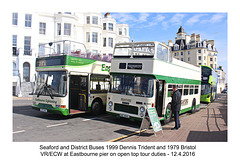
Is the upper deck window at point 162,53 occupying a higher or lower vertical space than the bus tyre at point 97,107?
higher

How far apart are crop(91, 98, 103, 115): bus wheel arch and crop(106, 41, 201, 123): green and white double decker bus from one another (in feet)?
5.61

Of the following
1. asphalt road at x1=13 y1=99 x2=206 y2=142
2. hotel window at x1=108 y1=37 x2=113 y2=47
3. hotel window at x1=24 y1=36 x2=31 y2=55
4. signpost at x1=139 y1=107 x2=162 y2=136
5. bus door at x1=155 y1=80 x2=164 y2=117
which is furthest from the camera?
hotel window at x1=108 y1=37 x2=113 y2=47

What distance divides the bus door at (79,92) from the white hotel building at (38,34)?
12.4 meters

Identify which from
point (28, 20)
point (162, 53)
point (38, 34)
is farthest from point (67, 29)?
point (162, 53)

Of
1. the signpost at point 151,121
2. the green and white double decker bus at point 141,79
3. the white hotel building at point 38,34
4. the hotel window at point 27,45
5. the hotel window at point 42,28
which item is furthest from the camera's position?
the hotel window at point 42,28

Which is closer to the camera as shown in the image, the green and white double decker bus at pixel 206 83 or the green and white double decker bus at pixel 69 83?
the green and white double decker bus at pixel 69 83

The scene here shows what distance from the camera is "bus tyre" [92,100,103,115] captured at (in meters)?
11.7

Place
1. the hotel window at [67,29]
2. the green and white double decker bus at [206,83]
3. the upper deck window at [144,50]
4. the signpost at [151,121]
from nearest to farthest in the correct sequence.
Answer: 1. the signpost at [151,121]
2. the upper deck window at [144,50]
3. the green and white double decker bus at [206,83]
4. the hotel window at [67,29]

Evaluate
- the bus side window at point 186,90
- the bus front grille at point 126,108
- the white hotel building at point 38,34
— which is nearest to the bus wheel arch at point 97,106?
the bus front grille at point 126,108

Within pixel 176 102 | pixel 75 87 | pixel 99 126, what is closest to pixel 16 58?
pixel 75 87

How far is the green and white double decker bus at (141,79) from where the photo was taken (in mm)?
9094

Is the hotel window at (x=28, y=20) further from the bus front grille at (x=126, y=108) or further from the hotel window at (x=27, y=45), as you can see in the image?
the bus front grille at (x=126, y=108)

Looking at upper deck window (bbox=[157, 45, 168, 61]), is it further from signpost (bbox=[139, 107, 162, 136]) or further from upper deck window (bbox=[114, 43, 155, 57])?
signpost (bbox=[139, 107, 162, 136])

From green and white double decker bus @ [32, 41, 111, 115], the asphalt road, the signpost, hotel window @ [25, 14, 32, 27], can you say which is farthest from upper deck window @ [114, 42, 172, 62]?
hotel window @ [25, 14, 32, 27]
